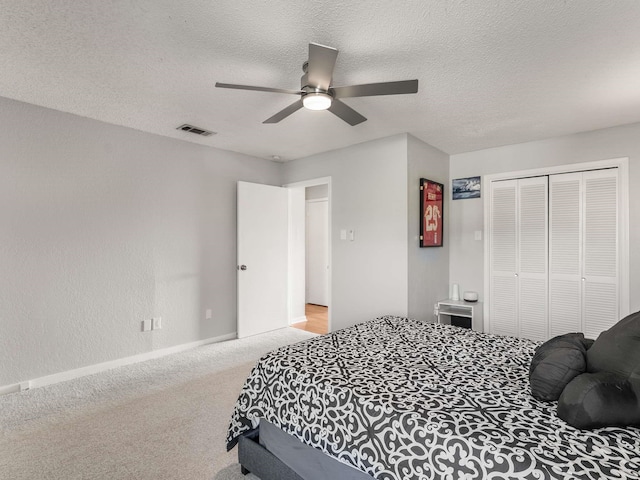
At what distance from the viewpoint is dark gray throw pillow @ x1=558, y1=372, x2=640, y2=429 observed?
1.20 m

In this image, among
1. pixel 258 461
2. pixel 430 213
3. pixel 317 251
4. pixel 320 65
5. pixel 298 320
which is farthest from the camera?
pixel 317 251

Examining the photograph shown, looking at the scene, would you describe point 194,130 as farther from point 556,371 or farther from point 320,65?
point 556,371

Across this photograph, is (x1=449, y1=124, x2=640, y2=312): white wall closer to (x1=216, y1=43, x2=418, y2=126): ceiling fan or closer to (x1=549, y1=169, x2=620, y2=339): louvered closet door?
(x1=549, y1=169, x2=620, y2=339): louvered closet door

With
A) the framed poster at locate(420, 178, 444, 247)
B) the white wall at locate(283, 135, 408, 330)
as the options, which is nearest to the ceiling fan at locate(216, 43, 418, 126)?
the white wall at locate(283, 135, 408, 330)

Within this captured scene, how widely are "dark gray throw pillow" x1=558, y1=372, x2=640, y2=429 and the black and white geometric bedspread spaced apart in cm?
4

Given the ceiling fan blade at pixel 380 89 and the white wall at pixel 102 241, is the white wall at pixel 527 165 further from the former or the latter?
the white wall at pixel 102 241

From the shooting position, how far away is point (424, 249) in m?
4.04

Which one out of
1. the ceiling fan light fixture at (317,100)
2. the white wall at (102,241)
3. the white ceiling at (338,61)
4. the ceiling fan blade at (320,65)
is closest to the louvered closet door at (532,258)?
the white ceiling at (338,61)

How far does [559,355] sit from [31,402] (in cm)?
368

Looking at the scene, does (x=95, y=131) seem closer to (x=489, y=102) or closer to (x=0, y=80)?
(x=0, y=80)

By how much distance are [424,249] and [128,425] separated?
333 centimetres

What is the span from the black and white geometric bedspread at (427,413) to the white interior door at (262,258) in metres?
2.41

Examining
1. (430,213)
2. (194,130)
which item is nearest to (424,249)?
(430,213)

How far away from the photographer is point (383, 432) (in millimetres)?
1362
